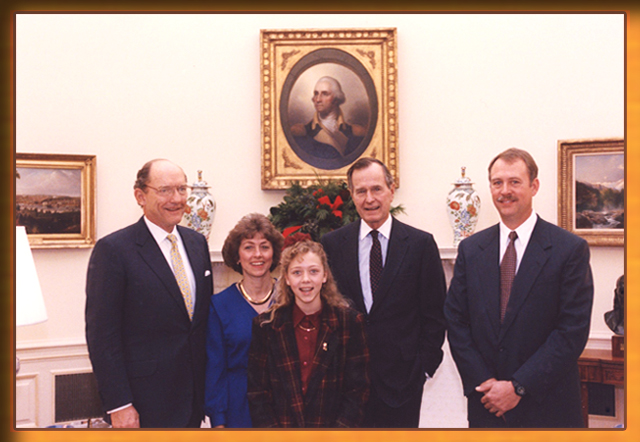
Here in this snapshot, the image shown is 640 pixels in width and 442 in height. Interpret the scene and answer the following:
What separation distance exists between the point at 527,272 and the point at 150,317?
1776mm

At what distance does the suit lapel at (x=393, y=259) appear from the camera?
2740 mm

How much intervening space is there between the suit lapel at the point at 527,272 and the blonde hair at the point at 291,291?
29.7 inches

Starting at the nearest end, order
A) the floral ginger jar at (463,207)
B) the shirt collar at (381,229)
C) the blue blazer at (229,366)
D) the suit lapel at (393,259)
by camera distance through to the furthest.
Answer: the blue blazer at (229,366), the suit lapel at (393,259), the shirt collar at (381,229), the floral ginger jar at (463,207)

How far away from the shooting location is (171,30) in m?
4.75

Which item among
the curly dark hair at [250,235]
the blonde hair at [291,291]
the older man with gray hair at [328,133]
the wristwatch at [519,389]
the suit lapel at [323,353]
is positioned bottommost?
the wristwatch at [519,389]

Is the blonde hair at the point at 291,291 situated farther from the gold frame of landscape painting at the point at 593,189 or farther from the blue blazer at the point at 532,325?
the gold frame of landscape painting at the point at 593,189

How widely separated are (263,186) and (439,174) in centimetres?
156

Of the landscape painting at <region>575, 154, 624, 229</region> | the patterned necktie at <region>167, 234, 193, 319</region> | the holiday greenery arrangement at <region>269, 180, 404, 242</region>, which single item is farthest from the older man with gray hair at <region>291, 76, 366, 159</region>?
the patterned necktie at <region>167, 234, 193, 319</region>

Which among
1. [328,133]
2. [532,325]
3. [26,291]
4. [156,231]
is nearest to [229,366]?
[156,231]

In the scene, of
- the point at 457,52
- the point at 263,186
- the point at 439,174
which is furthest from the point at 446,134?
the point at 263,186

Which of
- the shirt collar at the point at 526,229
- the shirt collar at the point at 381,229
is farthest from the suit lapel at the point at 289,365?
the shirt collar at the point at 526,229

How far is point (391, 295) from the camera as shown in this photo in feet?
9.00

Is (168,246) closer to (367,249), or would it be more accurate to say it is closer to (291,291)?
(291,291)
